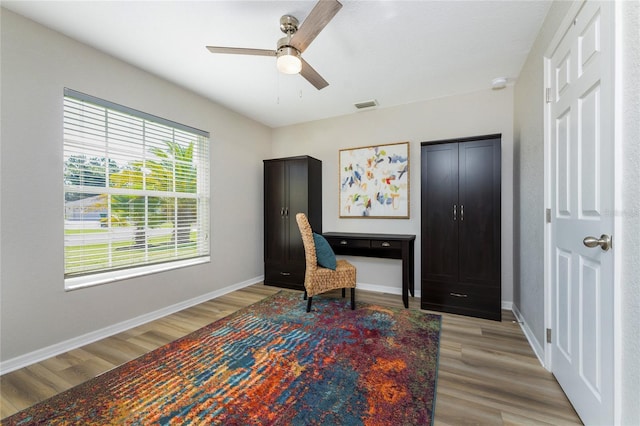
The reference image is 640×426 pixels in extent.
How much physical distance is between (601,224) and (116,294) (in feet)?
11.7

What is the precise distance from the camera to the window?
7.39ft

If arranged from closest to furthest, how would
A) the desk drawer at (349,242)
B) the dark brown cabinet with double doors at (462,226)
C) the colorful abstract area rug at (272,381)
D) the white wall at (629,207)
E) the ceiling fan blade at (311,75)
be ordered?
1. the white wall at (629,207)
2. the colorful abstract area rug at (272,381)
3. the ceiling fan blade at (311,75)
4. the dark brown cabinet with double doors at (462,226)
5. the desk drawer at (349,242)

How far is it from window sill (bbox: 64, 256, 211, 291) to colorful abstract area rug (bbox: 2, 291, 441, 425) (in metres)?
0.86

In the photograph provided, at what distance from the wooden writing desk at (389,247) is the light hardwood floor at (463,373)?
2.01ft

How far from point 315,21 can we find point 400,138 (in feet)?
7.61

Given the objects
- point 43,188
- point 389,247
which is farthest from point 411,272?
point 43,188

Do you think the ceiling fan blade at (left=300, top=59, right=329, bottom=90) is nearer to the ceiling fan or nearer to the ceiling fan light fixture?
the ceiling fan

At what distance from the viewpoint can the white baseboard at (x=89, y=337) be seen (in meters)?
1.88

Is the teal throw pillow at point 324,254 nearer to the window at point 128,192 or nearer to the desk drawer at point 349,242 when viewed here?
the desk drawer at point 349,242

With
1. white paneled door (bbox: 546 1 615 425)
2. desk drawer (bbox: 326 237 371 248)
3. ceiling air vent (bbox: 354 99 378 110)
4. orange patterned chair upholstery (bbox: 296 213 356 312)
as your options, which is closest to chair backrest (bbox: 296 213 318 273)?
orange patterned chair upholstery (bbox: 296 213 356 312)

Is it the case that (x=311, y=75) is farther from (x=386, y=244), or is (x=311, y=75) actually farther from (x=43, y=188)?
(x=43, y=188)

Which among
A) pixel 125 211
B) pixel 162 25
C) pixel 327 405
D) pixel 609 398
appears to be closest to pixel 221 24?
pixel 162 25

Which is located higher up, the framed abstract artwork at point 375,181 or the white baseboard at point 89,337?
the framed abstract artwork at point 375,181

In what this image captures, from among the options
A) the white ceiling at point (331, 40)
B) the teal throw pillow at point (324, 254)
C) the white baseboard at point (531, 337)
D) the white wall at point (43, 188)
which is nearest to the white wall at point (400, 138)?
the white ceiling at point (331, 40)
